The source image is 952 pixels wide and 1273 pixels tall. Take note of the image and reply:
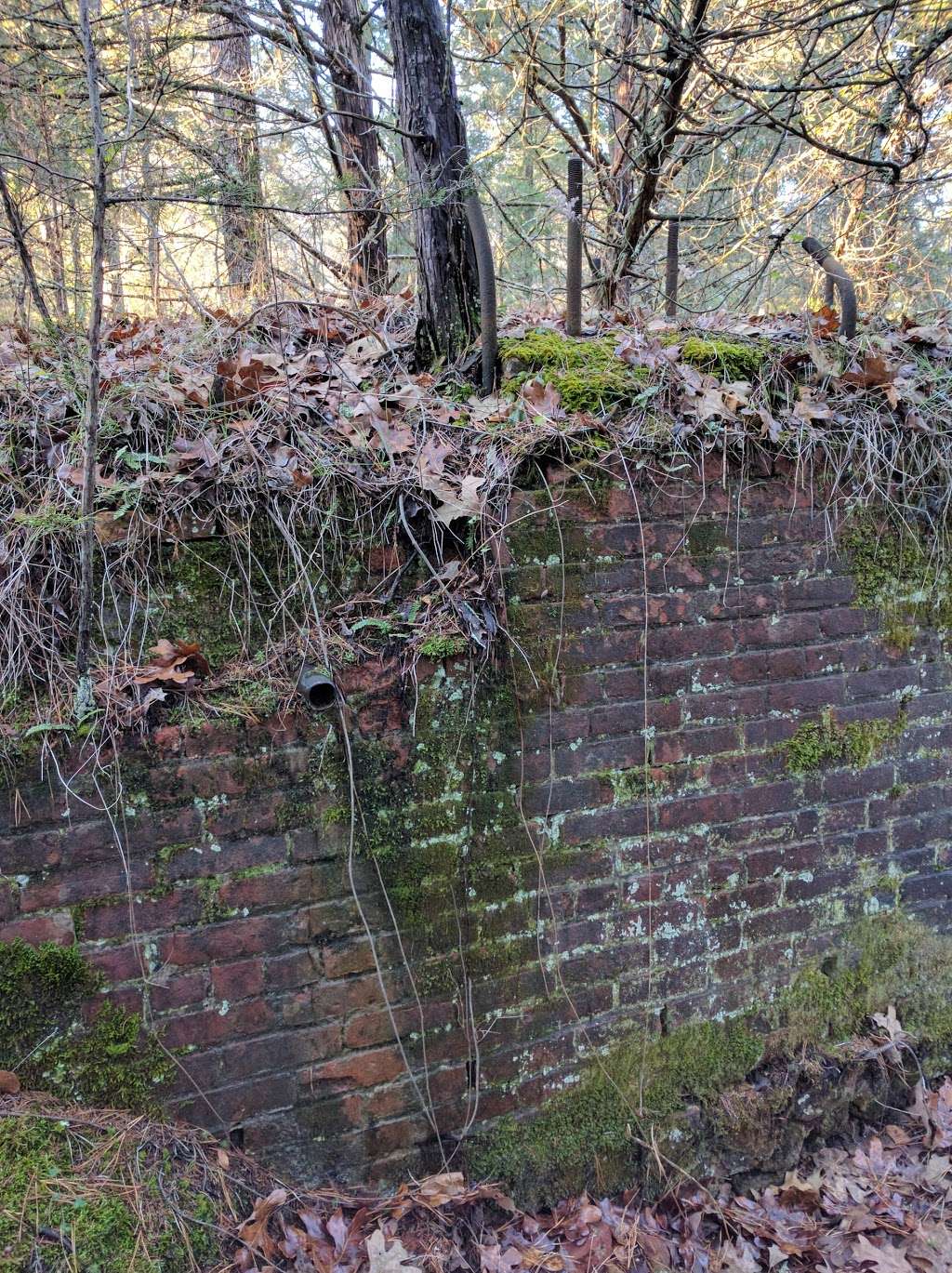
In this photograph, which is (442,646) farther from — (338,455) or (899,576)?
(899,576)

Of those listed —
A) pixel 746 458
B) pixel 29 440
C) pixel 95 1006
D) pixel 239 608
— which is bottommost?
pixel 95 1006

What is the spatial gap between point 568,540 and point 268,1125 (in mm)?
1693

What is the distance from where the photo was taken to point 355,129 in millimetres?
3684

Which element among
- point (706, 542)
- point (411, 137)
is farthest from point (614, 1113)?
point (411, 137)

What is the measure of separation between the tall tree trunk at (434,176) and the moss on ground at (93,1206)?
2.27m

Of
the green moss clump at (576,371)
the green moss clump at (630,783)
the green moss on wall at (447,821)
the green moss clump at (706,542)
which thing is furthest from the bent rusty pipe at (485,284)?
the green moss clump at (630,783)

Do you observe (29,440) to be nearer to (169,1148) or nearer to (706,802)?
(169,1148)

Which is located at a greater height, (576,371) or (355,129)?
(355,129)

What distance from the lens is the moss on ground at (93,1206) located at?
1.57m

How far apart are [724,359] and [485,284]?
0.80 meters

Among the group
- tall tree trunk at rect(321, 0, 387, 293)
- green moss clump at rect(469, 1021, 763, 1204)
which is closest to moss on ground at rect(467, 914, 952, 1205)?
green moss clump at rect(469, 1021, 763, 1204)

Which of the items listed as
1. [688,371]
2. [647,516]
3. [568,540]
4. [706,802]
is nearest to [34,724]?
[568,540]

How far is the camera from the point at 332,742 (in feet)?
6.38

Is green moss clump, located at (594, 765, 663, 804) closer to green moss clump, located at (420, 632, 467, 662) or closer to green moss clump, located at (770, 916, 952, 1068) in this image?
green moss clump, located at (420, 632, 467, 662)
